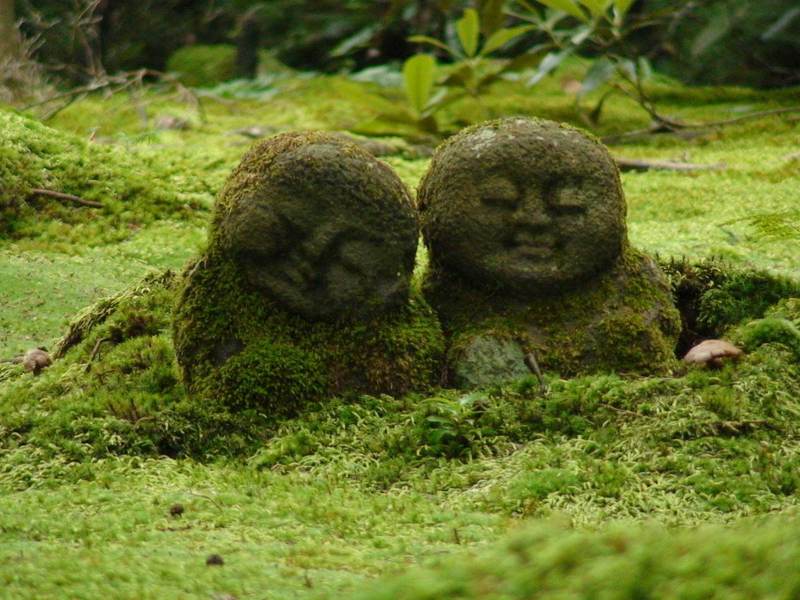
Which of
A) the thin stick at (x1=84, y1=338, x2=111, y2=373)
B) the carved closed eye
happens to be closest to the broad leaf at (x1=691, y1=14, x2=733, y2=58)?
the carved closed eye

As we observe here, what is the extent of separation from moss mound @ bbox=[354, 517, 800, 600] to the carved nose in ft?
9.55

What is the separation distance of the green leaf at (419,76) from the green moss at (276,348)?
4519 mm

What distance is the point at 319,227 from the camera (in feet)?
14.3

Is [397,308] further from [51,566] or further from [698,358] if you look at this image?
[51,566]

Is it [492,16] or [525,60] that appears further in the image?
[492,16]

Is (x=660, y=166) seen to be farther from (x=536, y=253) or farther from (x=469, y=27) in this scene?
(x=536, y=253)

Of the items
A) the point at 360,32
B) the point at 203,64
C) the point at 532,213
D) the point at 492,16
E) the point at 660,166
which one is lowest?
the point at 203,64

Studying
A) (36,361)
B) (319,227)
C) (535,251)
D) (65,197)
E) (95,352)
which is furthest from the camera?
(65,197)

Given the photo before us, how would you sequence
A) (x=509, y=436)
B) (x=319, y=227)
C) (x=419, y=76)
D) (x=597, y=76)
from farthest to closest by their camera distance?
(x=597, y=76) < (x=419, y=76) < (x=319, y=227) < (x=509, y=436)

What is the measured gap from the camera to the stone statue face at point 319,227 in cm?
434

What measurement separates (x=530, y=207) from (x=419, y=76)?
462cm

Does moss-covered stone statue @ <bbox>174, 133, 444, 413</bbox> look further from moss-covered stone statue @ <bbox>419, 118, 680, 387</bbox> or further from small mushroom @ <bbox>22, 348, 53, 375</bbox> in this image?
small mushroom @ <bbox>22, 348, 53, 375</bbox>

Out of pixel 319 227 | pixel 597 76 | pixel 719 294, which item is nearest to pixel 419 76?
pixel 597 76

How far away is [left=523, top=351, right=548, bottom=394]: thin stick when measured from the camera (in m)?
4.39
